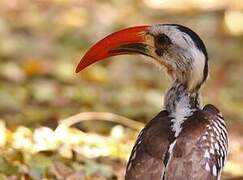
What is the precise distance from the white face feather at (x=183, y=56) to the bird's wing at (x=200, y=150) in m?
0.24

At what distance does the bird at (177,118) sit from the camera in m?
5.05

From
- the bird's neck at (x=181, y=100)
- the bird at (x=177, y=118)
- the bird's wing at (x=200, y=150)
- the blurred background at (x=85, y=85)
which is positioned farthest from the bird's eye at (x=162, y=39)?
the blurred background at (x=85, y=85)

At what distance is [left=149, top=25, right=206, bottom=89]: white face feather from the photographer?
5.51 m

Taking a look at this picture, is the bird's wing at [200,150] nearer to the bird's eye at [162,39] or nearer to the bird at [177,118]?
the bird at [177,118]

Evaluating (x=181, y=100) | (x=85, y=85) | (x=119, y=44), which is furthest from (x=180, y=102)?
(x=85, y=85)

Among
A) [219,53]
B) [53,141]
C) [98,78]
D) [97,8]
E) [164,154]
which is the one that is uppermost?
[97,8]

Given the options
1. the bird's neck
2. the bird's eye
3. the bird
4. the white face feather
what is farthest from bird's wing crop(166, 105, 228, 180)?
the bird's eye

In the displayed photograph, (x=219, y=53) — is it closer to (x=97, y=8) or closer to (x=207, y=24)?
(x=207, y=24)

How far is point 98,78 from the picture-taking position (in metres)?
9.20

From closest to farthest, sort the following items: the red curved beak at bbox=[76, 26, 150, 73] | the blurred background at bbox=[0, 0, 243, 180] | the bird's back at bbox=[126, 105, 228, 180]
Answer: the bird's back at bbox=[126, 105, 228, 180]
the red curved beak at bbox=[76, 26, 150, 73]
the blurred background at bbox=[0, 0, 243, 180]

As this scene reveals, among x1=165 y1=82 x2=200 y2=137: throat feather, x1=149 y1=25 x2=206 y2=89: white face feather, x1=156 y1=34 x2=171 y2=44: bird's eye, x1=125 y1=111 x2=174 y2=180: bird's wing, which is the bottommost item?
x1=125 y1=111 x2=174 y2=180: bird's wing

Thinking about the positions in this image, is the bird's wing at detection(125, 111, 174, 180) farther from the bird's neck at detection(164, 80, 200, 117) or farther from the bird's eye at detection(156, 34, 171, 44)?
the bird's eye at detection(156, 34, 171, 44)

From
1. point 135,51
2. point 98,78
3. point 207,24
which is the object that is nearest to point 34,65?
point 98,78

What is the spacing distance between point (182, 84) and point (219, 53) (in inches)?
184
